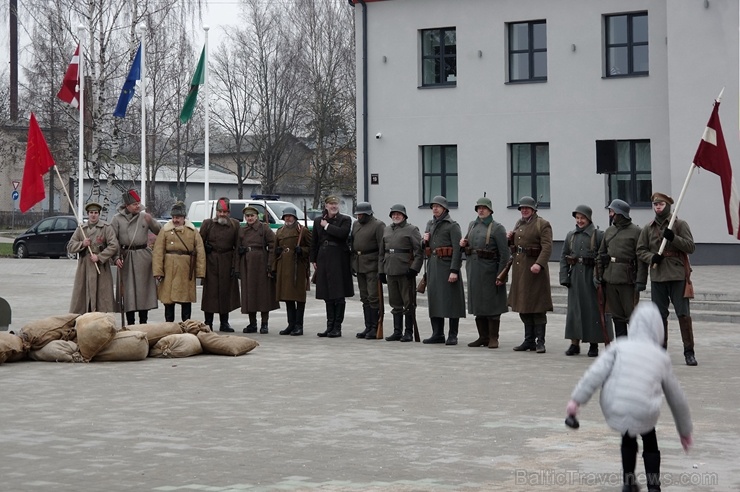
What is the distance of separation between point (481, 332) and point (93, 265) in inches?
212

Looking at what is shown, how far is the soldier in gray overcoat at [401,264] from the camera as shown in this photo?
1714cm

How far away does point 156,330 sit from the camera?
1535 cm

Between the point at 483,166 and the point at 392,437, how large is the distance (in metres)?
24.5

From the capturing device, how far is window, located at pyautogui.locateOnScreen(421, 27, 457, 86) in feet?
113

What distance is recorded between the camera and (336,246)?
18.2 metres

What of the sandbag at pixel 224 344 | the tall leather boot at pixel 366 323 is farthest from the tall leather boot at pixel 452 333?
the sandbag at pixel 224 344

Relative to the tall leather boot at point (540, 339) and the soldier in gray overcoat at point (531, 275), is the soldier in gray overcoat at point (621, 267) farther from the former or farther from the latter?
the tall leather boot at point (540, 339)

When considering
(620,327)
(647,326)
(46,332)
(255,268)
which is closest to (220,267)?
(255,268)

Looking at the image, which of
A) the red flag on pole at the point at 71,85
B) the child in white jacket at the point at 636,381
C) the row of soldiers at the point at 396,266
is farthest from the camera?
the red flag on pole at the point at 71,85

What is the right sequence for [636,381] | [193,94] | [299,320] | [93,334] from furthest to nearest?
[193,94]
[299,320]
[93,334]
[636,381]

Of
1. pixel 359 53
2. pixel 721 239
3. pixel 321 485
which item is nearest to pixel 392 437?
pixel 321 485

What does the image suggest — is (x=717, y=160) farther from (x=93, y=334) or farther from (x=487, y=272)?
(x=93, y=334)

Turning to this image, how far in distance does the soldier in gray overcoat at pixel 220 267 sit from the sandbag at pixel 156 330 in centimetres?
275

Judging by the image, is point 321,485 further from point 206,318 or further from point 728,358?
point 206,318
